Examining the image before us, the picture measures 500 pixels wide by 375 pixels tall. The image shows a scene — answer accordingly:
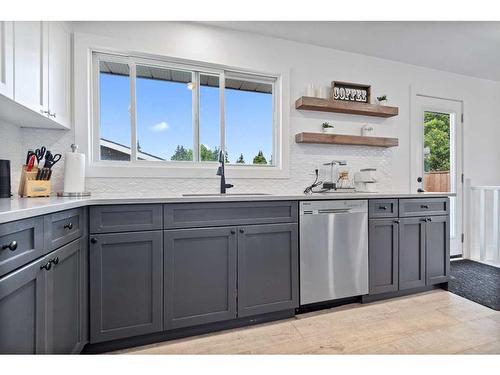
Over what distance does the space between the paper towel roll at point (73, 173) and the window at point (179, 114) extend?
29cm

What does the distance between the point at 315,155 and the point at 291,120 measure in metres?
0.47

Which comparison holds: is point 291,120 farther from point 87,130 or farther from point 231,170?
point 87,130

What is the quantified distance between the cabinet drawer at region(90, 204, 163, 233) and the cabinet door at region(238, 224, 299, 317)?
603mm

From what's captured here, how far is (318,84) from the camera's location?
9.80 feet

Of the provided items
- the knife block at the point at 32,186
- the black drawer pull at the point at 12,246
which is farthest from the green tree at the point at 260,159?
the black drawer pull at the point at 12,246

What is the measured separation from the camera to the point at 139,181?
7.75 feet

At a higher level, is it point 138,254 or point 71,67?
point 71,67

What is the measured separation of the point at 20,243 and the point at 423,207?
300 cm

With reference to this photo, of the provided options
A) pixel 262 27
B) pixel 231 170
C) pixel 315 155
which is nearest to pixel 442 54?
pixel 315 155

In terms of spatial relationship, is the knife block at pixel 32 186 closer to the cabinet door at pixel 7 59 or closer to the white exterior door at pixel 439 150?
the cabinet door at pixel 7 59

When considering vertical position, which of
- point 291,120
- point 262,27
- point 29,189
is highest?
point 262,27

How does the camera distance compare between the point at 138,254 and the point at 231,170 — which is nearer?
the point at 138,254
